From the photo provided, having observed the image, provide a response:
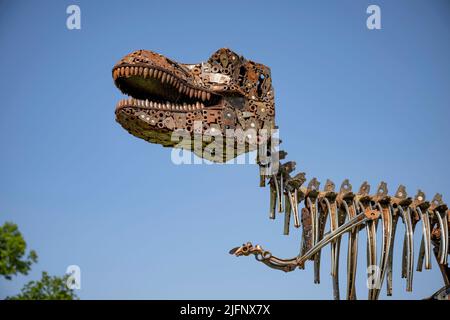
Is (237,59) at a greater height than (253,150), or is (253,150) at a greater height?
(237,59)

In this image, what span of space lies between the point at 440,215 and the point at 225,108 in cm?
454

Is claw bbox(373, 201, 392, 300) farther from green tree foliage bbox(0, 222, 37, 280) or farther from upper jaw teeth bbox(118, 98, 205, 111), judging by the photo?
green tree foliage bbox(0, 222, 37, 280)

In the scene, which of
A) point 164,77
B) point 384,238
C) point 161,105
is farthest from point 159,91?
point 384,238

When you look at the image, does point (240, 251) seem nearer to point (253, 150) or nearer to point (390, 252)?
point (253, 150)

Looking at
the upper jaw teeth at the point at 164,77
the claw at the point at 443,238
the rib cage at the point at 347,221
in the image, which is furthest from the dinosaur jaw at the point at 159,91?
the claw at the point at 443,238

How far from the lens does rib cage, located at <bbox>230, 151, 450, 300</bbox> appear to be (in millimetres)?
15375

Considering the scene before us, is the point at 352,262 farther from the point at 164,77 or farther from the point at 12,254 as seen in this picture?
the point at 12,254

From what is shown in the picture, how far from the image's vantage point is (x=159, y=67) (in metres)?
14.6

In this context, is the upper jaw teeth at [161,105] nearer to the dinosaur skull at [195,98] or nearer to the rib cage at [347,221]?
the dinosaur skull at [195,98]

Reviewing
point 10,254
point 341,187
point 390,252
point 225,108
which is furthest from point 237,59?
point 10,254

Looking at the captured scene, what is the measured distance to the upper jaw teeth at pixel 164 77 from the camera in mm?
14500

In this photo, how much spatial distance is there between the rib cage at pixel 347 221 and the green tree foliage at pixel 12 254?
21.4 ft
